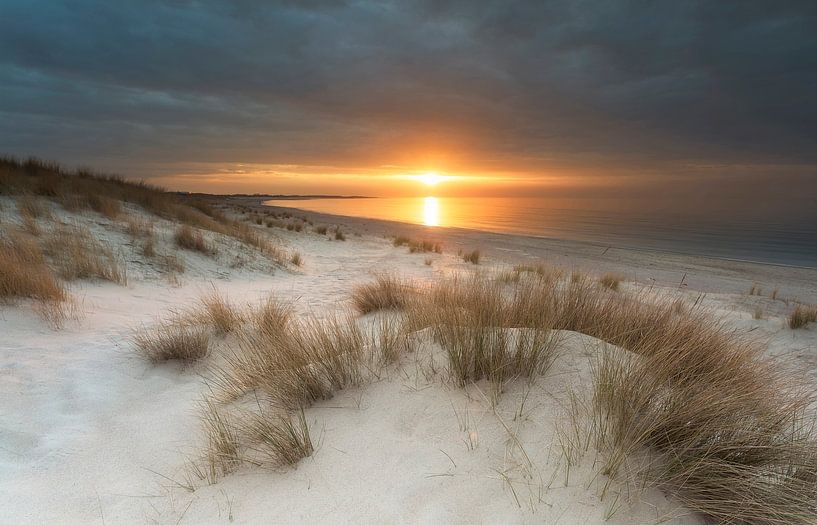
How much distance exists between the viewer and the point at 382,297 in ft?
18.7

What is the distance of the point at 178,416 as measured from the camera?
2893 mm

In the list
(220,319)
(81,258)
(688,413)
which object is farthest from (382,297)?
(81,258)

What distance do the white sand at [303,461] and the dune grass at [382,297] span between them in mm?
2445

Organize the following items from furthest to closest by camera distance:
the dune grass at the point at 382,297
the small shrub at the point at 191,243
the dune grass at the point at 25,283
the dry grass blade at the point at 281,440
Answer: the small shrub at the point at 191,243 → the dune grass at the point at 382,297 → the dune grass at the point at 25,283 → the dry grass blade at the point at 281,440

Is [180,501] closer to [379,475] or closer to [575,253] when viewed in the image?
[379,475]

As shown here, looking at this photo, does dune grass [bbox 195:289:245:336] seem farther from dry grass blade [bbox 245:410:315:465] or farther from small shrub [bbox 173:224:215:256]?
small shrub [bbox 173:224:215:256]

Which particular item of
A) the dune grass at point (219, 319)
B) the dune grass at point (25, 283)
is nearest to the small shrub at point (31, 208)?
the dune grass at point (25, 283)

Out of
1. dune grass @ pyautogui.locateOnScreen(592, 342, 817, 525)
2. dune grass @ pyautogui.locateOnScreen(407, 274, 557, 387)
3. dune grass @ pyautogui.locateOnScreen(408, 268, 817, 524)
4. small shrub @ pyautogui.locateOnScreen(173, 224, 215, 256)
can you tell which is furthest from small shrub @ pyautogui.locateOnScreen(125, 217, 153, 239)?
dune grass @ pyautogui.locateOnScreen(592, 342, 817, 525)

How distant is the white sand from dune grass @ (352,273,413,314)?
96.3 inches

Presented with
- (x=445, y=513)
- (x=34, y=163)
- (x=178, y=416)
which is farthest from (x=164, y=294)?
(x=34, y=163)

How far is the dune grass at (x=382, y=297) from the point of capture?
18.4ft

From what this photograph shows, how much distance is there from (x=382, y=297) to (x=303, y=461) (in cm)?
354

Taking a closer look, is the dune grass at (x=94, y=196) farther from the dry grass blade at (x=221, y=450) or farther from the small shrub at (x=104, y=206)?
the dry grass blade at (x=221, y=450)

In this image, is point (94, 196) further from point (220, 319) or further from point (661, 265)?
point (661, 265)
